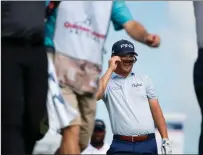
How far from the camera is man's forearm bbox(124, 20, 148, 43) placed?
4086 mm

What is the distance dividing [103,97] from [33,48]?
1029 mm

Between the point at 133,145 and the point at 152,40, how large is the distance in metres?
0.99

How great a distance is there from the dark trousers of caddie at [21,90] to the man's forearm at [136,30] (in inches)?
20.9

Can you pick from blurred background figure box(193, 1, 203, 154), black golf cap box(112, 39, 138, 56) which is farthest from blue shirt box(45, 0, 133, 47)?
blurred background figure box(193, 1, 203, 154)

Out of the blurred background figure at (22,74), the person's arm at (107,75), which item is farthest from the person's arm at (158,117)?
the blurred background figure at (22,74)

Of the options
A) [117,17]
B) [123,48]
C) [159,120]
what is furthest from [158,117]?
[117,17]

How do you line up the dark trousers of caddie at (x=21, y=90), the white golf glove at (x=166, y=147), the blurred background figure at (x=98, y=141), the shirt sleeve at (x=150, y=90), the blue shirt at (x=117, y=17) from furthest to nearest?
1. the shirt sleeve at (x=150, y=90)
2. the white golf glove at (x=166, y=147)
3. the blurred background figure at (x=98, y=141)
4. the blue shirt at (x=117, y=17)
5. the dark trousers of caddie at (x=21, y=90)

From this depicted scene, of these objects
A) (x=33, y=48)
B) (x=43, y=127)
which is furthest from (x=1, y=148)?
(x=33, y=48)

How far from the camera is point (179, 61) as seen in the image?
14.3 ft

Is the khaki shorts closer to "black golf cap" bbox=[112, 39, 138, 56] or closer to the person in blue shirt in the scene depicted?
the person in blue shirt

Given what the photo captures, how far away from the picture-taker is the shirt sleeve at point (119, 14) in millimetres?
4082

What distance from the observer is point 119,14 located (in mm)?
4086

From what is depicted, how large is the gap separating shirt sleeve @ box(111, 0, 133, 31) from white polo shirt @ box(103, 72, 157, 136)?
70 centimetres

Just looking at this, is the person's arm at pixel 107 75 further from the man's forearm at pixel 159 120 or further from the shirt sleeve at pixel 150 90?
the man's forearm at pixel 159 120
